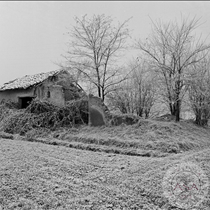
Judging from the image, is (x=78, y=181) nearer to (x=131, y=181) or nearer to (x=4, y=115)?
(x=131, y=181)

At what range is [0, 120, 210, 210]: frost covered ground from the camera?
380 cm

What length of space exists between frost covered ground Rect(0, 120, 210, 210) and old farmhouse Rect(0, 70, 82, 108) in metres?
5.60

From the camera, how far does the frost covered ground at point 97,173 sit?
150 inches

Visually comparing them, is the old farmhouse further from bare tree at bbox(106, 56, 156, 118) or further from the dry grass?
the dry grass

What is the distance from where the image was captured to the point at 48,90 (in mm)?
15766

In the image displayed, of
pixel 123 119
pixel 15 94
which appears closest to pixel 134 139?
pixel 123 119

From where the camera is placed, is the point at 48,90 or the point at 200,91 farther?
the point at 48,90

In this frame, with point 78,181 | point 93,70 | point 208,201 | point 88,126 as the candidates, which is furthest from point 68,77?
point 208,201

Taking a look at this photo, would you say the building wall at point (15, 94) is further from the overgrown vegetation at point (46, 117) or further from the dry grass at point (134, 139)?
the dry grass at point (134, 139)

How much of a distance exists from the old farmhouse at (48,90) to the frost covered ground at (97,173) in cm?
560

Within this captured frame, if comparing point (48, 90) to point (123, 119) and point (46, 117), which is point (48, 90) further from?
point (123, 119)

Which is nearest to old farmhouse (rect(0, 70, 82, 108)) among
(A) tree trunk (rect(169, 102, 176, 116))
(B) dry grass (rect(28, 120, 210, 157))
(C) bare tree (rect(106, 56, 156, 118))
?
(C) bare tree (rect(106, 56, 156, 118))

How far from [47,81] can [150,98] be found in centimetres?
719

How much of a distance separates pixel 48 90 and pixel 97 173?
11266mm
